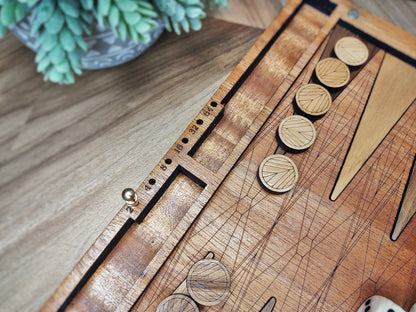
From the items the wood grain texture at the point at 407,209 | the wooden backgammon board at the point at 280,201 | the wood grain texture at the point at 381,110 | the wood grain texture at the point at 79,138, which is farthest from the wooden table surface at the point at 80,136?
the wood grain texture at the point at 407,209

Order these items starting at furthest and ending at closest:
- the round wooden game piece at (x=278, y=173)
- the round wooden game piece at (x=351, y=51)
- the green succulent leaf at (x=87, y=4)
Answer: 1. the round wooden game piece at (x=351, y=51)
2. the round wooden game piece at (x=278, y=173)
3. the green succulent leaf at (x=87, y=4)

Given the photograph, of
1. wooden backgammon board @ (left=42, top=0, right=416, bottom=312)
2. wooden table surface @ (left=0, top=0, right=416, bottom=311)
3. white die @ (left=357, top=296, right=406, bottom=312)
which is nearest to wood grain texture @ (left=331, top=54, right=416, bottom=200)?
wooden backgammon board @ (left=42, top=0, right=416, bottom=312)

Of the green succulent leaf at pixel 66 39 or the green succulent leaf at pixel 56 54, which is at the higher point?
the green succulent leaf at pixel 66 39

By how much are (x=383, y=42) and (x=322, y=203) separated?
1.38 ft

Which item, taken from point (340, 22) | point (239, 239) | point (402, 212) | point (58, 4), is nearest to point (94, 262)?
point (239, 239)

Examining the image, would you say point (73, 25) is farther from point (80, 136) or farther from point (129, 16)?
point (80, 136)

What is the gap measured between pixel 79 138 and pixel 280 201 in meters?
0.44

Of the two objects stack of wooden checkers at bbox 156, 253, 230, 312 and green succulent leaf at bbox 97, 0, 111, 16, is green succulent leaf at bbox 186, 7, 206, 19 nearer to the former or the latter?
green succulent leaf at bbox 97, 0, 111, 16

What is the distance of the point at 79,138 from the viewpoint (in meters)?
0.72

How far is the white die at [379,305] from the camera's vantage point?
1.69 feet

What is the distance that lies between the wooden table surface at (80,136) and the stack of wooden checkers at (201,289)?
21cm

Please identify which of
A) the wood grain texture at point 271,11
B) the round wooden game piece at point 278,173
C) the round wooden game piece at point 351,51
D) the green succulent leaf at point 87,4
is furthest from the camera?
the wood grain texture at point 271,11

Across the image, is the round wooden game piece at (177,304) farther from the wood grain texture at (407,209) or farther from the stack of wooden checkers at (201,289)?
the wood grain texture at (407,209)

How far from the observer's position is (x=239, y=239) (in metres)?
0.58
